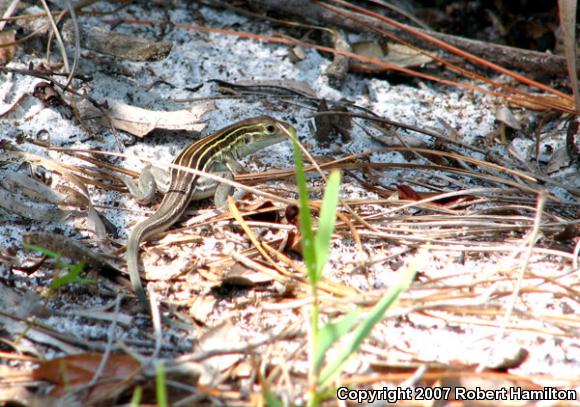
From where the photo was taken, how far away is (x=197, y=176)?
3.64 meters

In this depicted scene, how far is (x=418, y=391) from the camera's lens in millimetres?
2285

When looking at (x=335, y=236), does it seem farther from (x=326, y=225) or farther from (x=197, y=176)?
(x=326, y=225)

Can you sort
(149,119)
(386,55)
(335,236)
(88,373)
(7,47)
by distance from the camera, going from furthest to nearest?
(386,55)
(7,47)
(149,119)
(335,236)
(88,373)

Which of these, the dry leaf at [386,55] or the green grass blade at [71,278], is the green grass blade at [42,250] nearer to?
the green grass blade at [71,278]

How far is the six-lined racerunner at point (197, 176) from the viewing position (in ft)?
10.2

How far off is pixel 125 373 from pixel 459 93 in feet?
11.2

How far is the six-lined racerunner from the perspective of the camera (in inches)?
122

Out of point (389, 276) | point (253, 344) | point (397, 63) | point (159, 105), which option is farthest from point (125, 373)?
point (397, 63)

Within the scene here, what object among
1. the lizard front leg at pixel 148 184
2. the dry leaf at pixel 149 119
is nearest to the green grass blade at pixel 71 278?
the lizard front leg at pixel 148 184

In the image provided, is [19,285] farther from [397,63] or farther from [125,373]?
[397,63]

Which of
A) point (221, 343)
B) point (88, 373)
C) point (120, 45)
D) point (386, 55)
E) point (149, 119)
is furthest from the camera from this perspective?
point (386, 55)

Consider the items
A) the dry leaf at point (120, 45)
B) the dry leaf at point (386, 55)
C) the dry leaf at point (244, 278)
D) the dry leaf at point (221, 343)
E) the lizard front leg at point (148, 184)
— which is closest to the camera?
the dry leaf at point (221, 343)

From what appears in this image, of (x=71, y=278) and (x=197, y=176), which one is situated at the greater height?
(x=197, y=176)

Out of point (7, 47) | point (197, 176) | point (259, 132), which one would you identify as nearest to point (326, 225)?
point (197, 176)
